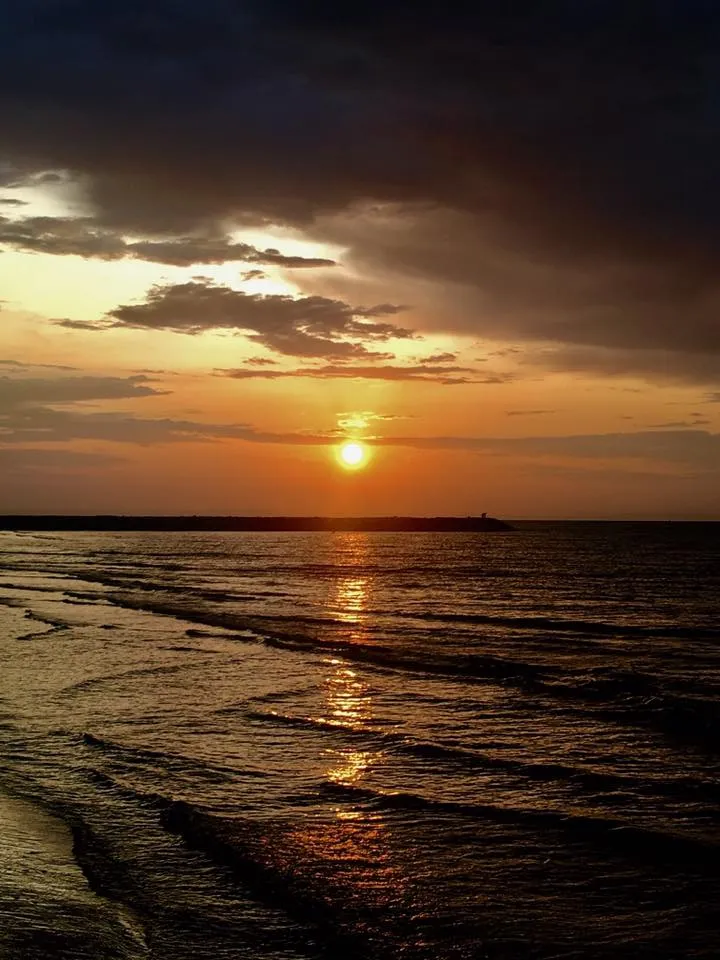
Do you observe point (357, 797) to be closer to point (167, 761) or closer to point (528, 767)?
point (528, 767)

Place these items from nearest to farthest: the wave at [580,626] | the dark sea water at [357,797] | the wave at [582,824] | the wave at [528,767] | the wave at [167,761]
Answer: the dark sea water at [357,797], the wave at [582,824], the wave at [528,767], the wave at [167,761], the wave at [580,626]

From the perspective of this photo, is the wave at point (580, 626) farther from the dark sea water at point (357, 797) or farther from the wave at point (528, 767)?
the wave at point (528, 767)

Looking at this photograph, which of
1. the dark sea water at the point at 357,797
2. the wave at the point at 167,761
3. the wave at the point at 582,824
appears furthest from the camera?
the wave at the point at 167,761

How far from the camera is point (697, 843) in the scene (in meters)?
12.9

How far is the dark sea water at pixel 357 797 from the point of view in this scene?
1006 cm

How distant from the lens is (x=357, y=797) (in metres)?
14.7

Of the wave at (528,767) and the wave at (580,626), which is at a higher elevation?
the wave at (528,767)

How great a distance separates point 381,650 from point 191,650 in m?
6.38

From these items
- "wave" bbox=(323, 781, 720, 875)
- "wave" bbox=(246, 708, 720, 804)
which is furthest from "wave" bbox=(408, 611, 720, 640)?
"wave" bbox=(323, 781, 720, 875)

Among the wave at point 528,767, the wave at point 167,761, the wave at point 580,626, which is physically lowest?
the wave at point 580,626

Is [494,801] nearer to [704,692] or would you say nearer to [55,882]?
[55,882]

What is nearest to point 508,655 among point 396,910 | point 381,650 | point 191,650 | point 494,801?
point 381,650

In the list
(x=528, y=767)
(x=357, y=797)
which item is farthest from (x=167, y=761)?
(x=528, y=767)

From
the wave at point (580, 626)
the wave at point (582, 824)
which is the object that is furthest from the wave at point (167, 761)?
the wave at point (580, 626)
